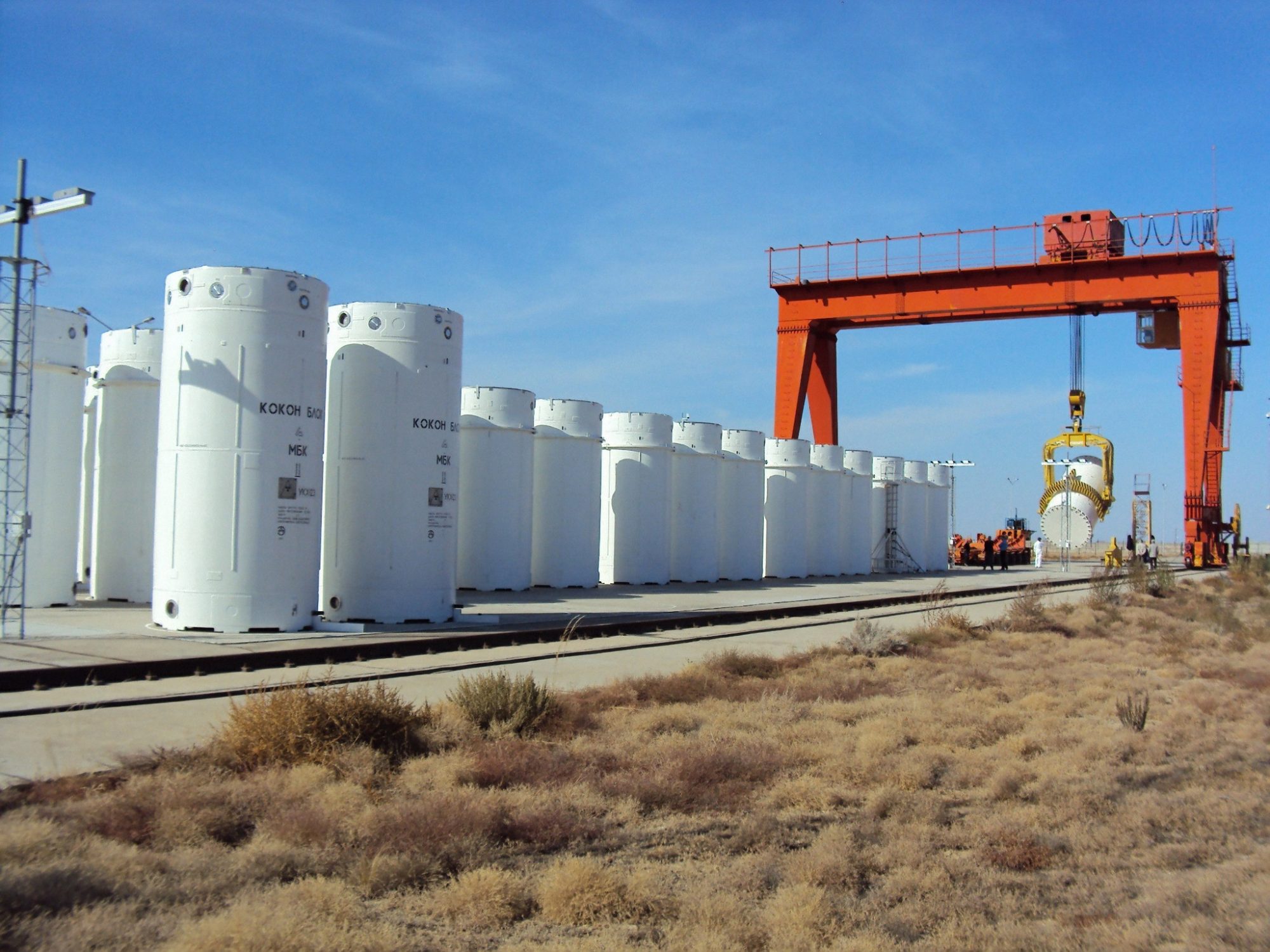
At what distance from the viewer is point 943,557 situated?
156ft

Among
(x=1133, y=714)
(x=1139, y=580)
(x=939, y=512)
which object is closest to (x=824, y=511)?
(x=939, y=512)

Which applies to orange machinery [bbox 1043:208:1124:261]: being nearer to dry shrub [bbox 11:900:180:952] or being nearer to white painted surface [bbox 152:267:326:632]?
white painted surface [bbox 152:267:326:632]

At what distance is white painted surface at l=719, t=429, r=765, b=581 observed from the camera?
110 feet

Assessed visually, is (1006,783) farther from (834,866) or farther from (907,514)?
(907,514)

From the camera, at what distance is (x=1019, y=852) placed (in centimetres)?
647

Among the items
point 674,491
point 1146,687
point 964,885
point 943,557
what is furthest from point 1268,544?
point 964,885

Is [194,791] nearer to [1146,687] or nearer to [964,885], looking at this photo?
[964,885]

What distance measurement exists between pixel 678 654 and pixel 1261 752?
24.7ft

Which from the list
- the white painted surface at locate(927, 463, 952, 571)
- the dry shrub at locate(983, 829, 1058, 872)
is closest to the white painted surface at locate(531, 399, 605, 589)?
the dry shrub at locate(983, 829, 1058, 872)

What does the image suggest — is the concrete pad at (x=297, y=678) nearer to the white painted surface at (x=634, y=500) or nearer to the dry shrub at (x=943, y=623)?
the dry shrub at (x=943, y=623)

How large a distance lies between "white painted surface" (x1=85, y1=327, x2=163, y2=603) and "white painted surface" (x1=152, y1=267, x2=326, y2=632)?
485 centimetres

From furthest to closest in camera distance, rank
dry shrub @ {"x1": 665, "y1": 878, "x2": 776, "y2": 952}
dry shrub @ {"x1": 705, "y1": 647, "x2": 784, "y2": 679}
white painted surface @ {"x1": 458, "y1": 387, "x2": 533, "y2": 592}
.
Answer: white painted surface @ {"x1": 458, "y1": 387, "x2": 533, "y2": 592}
dry shrub @ {"x1": 705, "y1": 647, "x2": 784, "y2": 679}
dry shrub @ {"x1": 665, "y1": 878, "x2": 776, "y2": 952}

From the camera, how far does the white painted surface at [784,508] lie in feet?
117

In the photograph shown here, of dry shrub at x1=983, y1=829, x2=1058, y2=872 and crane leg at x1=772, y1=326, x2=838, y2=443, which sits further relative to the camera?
crane leg at x1=772, y1=326, x2=838, y2=443
